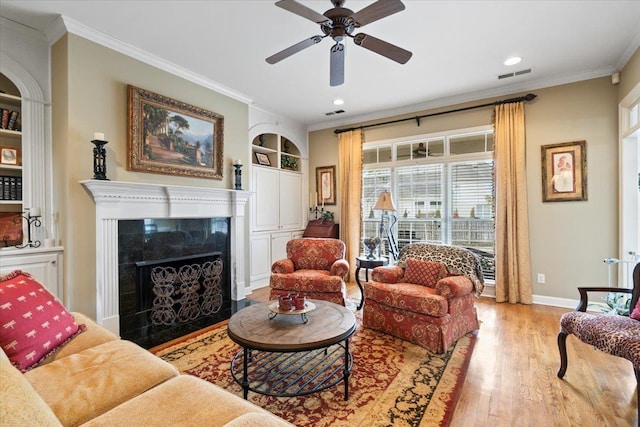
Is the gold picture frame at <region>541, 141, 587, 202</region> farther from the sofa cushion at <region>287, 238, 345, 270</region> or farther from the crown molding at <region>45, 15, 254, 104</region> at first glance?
the crown molding at <region>45, 15, 254, 104</region>

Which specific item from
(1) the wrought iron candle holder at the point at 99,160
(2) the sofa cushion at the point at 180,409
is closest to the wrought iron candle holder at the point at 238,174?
(1) the wrought iron candle holder at the point at 99,160

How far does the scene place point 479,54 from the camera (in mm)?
3303

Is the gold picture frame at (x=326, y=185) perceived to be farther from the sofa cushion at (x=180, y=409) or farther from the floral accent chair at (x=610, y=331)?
the sofa cushion at (x=180, y=409)

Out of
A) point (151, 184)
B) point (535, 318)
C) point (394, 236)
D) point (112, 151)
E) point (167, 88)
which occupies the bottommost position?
point (535, 318)

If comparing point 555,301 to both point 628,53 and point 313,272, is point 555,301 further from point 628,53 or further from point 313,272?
point 313,272

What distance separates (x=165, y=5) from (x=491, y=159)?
13.9 feet

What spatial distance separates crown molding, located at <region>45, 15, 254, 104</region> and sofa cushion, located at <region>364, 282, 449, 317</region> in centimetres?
320

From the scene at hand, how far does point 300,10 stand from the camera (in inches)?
81.7

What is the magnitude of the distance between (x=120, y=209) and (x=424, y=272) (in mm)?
3130

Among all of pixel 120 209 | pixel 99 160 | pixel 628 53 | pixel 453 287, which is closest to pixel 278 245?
pixel 120 209

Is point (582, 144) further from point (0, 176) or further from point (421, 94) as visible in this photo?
point (0, 176)

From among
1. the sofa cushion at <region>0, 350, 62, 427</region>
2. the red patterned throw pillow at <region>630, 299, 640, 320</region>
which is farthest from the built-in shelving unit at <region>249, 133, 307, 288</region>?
the red patterned throw pillow at <region>630, 299, 640, 320</region>

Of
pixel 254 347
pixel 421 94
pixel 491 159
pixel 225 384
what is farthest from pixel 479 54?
pixel 225 384

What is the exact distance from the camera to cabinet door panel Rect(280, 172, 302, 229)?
549cm
